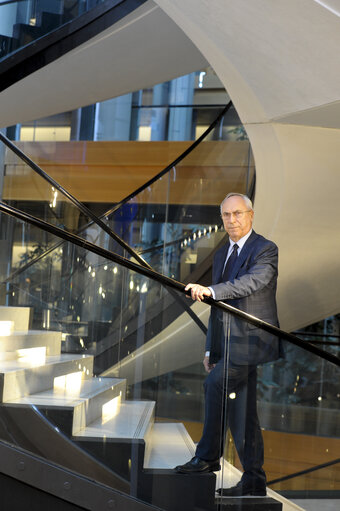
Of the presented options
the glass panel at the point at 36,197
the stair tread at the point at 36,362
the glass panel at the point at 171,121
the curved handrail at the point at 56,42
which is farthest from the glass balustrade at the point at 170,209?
the glass panel at the point at 171,121

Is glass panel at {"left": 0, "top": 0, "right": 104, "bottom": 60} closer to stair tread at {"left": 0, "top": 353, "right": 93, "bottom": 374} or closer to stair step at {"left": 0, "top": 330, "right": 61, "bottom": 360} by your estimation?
stair step at {"left": 0, "top": 330, "right": 61, "bottom": 360}

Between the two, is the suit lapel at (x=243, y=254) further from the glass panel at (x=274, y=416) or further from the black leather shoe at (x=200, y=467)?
the black leather shoe at (x=200, y=467)

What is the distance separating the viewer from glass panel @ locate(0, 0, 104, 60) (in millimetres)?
5102

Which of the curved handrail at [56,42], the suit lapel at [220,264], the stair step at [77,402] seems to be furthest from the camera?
the curved handrail at [56,42]

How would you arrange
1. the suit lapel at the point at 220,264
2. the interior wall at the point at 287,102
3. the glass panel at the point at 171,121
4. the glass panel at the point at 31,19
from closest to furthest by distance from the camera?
the interior wall at the point at 287,102, the suit lapel at the point at 220,264, the glass panel at the point at 31,19, the glass panel at the point at 171,121

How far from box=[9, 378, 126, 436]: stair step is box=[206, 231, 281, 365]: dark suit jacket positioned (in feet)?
1.75

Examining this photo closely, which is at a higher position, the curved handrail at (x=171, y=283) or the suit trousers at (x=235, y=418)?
the curved handrail at (x=171, y=283)

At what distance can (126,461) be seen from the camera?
280cm

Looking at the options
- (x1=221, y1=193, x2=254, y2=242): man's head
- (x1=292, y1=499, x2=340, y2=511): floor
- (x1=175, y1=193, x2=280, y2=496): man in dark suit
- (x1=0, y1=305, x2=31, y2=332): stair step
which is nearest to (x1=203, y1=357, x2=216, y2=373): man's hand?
(x1=175, y1=193, x2=280, y2=496): man in dark suit

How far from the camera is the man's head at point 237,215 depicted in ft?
9.91

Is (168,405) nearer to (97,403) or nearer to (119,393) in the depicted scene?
(119,393)

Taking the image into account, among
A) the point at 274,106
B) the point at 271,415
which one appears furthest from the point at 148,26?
the point at 271,415

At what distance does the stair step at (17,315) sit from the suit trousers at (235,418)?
1037 mm

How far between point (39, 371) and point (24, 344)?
172mm
